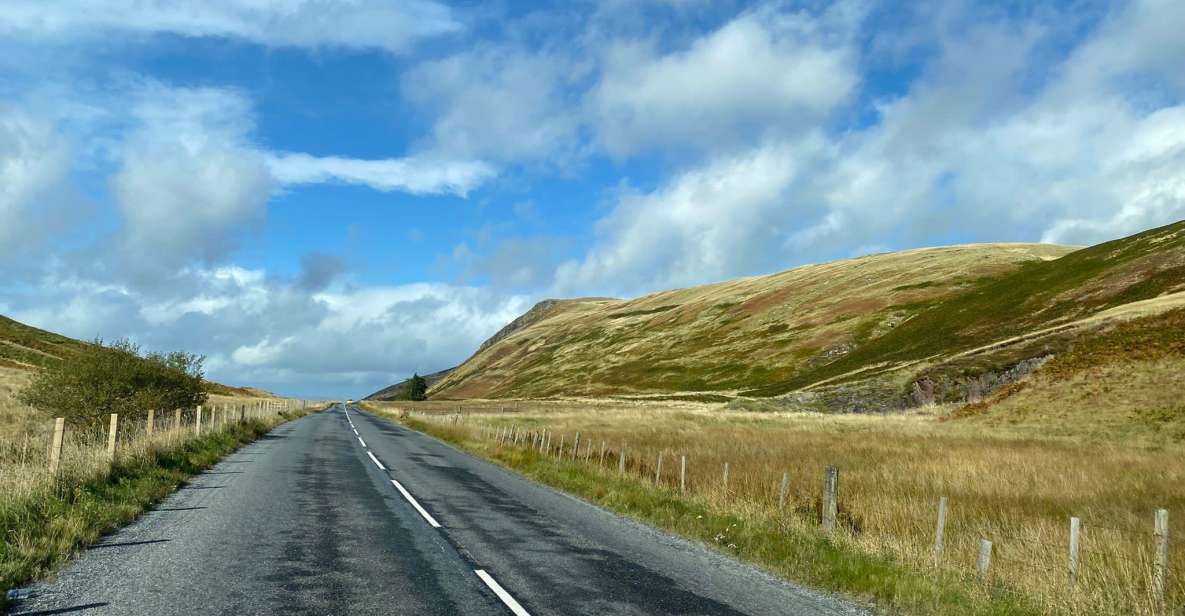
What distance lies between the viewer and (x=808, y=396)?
248ft

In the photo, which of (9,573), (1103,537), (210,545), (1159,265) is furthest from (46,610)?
(1159,265)

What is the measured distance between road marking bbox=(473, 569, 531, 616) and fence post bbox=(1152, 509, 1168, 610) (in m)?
7.05

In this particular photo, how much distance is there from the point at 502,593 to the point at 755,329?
12753 centimetres

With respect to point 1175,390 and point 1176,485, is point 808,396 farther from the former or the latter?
point 1176,485

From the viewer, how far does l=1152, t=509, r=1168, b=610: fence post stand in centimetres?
817

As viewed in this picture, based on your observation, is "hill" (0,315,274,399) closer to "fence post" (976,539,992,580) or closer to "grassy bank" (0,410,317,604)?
"grassy bank" (0,410,317,604)

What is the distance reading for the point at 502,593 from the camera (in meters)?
8.45

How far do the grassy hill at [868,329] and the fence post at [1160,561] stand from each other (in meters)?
51.2

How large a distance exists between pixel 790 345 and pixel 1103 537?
347 ft

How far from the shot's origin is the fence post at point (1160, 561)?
26.8 feet

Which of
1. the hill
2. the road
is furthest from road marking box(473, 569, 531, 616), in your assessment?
the hill

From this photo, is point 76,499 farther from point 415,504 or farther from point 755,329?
point 755,329

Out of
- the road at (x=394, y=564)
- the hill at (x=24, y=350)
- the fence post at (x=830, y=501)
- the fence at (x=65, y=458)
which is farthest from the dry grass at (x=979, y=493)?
the hill at (x=24, y=350)

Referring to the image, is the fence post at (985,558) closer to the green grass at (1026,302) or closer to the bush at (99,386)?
the bush at (99,386)
